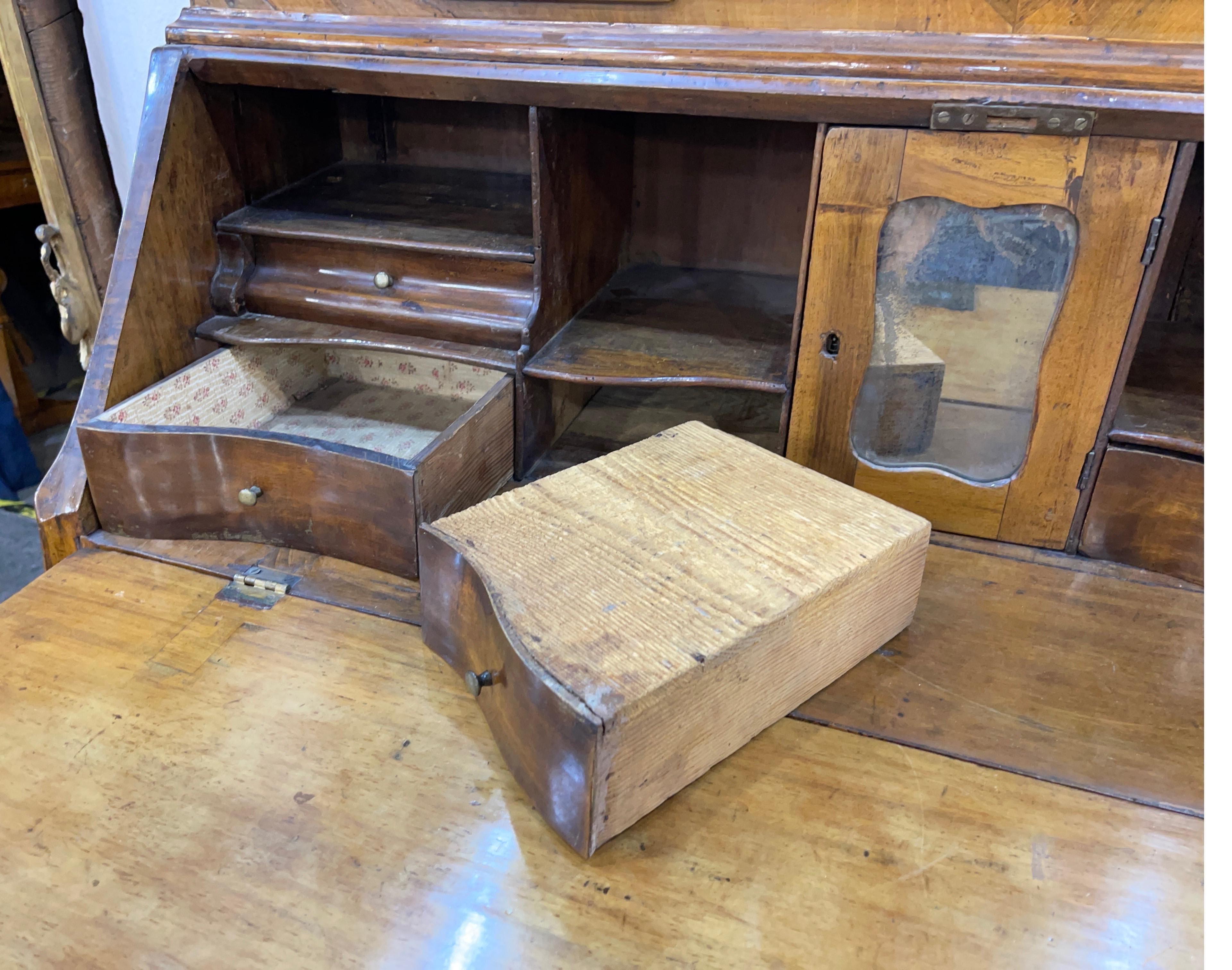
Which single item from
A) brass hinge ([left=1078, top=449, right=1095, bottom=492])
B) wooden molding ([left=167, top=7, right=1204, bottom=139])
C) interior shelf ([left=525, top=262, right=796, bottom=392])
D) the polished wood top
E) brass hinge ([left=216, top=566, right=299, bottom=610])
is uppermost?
wooden molding ([left=167, top=7, right=1204, bottom=139])

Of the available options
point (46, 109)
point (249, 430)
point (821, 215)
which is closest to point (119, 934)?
point (249, 430)

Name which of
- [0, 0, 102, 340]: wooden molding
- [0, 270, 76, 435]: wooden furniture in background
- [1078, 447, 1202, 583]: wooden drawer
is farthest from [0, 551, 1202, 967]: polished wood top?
[0, 270, 76, 435]: wooden furniture in background

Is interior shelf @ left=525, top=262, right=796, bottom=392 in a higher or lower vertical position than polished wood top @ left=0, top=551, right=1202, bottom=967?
higher

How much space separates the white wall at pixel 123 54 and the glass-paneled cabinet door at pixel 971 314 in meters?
1.31

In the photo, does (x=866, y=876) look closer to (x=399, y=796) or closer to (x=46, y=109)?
(x=399, y=796)

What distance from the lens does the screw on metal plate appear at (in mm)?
800

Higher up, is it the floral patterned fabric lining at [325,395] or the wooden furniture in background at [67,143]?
the wooden furniture in background at [67,143]

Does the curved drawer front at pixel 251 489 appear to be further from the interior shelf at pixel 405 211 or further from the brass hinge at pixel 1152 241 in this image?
the brass hinge at pixel 1152 241

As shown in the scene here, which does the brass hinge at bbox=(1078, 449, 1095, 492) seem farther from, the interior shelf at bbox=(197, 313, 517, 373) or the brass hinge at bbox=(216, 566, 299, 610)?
the brass hinge at bbox=(216, 566, 299, 610)

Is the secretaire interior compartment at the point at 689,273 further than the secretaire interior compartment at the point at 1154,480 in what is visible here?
Yes

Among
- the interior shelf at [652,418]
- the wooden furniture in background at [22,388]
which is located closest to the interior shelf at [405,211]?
the interior shelf at [652,418]

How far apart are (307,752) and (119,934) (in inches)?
7.7

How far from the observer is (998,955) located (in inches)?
25.8

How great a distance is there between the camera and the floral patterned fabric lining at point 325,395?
120 cm
